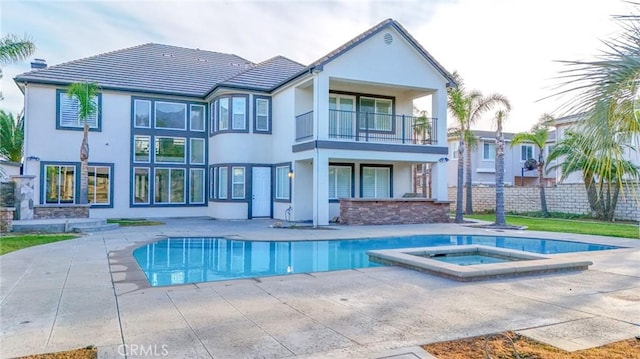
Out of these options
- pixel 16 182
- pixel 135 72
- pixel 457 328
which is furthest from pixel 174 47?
pixel 457 328

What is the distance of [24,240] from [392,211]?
1323cm

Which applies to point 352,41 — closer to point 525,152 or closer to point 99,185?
point 99,185

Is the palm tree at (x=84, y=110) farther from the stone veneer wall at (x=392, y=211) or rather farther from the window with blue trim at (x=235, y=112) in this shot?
the stone veneer wall at (x=392, y=211)

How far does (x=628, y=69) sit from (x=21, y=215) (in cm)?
1866

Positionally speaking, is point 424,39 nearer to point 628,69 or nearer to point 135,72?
point 135,72

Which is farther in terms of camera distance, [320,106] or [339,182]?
[339,182]

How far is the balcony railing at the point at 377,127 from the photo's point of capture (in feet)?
65.4

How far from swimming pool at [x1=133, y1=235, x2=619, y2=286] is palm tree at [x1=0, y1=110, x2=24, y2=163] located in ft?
69.6

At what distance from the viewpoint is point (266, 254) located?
1138cm

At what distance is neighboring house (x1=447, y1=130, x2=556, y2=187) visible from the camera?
35.7 meters

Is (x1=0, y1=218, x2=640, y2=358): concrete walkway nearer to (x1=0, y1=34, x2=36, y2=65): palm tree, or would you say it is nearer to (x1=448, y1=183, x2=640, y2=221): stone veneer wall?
(x1=0, y1=34, x2=36, y2=65): palm tree

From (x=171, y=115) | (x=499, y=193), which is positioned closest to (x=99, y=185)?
(x=171, y=115)

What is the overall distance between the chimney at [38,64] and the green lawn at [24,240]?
35.4ft

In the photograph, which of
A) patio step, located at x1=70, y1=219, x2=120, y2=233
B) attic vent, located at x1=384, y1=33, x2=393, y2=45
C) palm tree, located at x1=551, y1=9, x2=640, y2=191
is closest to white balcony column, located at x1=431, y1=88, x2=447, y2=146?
attic vent, located at x1=384, y1=33, x2=393, y2=45
